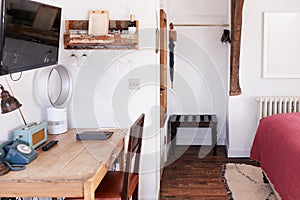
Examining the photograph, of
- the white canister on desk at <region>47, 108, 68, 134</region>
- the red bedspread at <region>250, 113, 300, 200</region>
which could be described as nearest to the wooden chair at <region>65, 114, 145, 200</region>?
the white canister on desk at <region>47, 108, 68, 134</region>

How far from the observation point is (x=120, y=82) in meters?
3.24

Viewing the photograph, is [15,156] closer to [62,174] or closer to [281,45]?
[62,174]

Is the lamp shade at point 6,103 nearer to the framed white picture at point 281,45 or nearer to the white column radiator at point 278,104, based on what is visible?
the white column radiator at point 278,104

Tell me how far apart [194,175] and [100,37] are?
1.98 m

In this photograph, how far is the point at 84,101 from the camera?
3.28 m

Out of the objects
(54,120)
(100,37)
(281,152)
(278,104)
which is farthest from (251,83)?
(54,120)

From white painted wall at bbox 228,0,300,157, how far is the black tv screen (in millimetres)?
2765

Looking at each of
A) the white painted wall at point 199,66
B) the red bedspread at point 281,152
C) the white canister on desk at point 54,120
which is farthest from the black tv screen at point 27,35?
the white painted wall at point 199,66

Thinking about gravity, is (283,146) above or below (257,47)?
below

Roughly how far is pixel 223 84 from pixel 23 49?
374cm

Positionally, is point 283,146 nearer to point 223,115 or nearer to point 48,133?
point 48,133

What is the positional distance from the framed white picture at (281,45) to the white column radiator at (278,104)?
0.29 metres

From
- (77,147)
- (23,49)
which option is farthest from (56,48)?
(77,147)

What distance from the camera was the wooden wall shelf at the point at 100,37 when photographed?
122 inches
